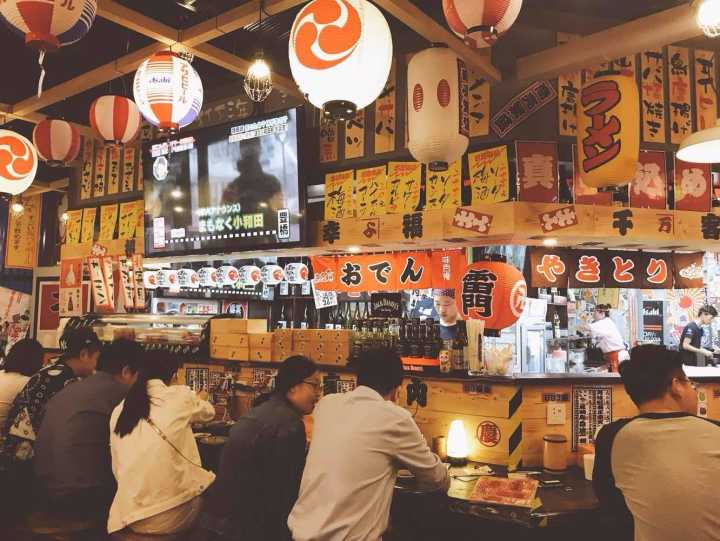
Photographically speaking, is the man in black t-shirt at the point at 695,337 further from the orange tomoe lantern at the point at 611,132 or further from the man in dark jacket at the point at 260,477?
the man in dark jacket at the point at 260,477

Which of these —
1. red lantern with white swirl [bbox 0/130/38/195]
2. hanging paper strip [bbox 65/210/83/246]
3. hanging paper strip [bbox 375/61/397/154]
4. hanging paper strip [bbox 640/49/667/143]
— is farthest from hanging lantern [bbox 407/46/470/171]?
hanging paper strip [bbox 65/210/83/246]

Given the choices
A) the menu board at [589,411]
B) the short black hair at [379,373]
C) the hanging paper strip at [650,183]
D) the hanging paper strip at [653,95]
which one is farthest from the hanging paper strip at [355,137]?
the short black hair at [379,373]

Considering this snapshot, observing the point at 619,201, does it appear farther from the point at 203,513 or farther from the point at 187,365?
the point at 187,365

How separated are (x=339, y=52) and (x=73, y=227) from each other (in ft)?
27.1

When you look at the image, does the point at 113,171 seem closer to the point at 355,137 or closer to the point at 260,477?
the point at 355,137

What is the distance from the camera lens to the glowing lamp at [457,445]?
5.19 m

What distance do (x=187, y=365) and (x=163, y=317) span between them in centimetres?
122

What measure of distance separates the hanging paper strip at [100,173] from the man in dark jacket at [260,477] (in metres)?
7.89

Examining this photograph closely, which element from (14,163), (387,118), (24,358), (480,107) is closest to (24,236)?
(14,163)

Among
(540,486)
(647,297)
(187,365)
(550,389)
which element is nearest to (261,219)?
(187,365)

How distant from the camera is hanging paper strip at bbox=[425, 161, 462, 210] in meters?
6.35

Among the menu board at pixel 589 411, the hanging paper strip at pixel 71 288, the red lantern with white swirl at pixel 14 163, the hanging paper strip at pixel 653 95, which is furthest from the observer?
the hanging paper strip at pixel 71 288

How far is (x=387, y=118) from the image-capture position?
6984 millimetres

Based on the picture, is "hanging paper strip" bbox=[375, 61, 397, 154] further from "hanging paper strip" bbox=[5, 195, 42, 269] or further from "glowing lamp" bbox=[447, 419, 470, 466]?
"hanging paper strip" bbox=[5, 195, 42, 269]
